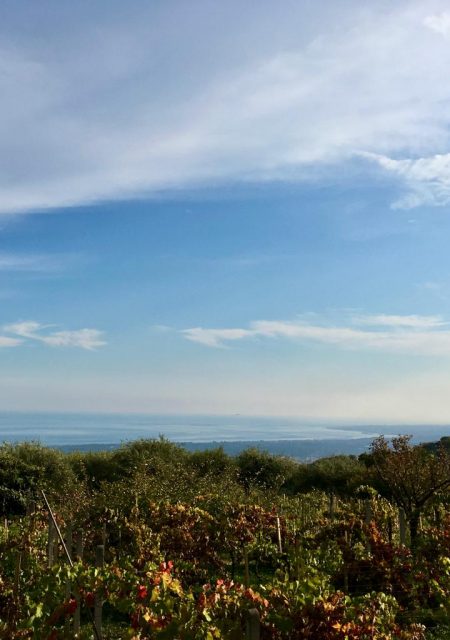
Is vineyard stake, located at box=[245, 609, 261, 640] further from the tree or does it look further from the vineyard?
the tree

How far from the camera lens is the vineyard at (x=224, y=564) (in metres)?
5.40

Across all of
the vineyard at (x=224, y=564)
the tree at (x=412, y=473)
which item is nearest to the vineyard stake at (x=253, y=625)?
the vineyard at (x=224, y=564)

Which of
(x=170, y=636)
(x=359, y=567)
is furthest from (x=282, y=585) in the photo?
(x=359, y=567)

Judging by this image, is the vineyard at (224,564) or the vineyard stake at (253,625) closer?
the vineyard stake at (253,625)

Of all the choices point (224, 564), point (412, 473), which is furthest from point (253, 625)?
point (412, 473)

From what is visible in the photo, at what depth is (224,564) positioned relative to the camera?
13.1m

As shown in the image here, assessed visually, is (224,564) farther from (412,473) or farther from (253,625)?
(253,625)

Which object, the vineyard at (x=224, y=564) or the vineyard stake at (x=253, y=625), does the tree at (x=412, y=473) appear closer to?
the vineyard at (x=224, y=564)

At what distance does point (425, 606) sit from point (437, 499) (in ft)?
27.8

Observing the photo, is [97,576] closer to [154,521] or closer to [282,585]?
[282,585]

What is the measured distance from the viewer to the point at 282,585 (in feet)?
20.0

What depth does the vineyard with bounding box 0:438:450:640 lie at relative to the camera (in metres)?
5.40

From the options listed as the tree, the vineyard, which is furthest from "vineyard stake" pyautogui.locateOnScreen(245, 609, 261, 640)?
the tree

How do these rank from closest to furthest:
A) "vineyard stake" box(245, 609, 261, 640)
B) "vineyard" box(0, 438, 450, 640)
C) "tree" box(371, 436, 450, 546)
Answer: "vineyard stake" box(245, 609, 261, 640)
"vineyard" box(0, 438, 450, 640)
"tree" box(371, 436, 450, 546)
